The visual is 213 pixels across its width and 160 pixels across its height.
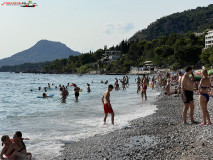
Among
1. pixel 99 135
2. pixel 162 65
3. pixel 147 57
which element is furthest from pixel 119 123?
pixel 147 57

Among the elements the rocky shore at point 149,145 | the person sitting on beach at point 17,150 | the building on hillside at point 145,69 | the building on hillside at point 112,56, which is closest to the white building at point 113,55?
the building on hillside at point 112,56

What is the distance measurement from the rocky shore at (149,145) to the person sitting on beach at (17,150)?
0.99 metres

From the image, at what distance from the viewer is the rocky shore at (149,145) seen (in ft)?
18.4

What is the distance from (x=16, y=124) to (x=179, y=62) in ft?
293

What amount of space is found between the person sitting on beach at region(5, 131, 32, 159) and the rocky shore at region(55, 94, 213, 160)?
3.26 ft

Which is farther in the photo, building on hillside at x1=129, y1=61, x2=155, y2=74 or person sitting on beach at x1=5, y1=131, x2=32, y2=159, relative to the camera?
building on hillside at x1=129, y1=61, x2=155, y2=74

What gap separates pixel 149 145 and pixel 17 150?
343 centimetres

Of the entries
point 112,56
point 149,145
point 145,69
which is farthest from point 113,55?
point 149,145

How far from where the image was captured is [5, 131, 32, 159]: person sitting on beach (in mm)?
6234

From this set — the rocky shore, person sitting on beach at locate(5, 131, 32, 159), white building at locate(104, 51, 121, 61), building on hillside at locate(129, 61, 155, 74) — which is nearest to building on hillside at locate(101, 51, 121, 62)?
white building at locate(104, 51, 121, 61)

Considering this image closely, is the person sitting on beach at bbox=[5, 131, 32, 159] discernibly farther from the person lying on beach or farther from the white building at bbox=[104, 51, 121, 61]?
the white building at bbox=[104, 51, 121, 61]

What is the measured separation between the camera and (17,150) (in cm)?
631

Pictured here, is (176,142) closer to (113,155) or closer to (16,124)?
(113,155)

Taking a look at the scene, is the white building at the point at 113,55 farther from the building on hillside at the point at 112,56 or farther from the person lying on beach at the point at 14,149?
the person lying on beach at the point at 14,149
